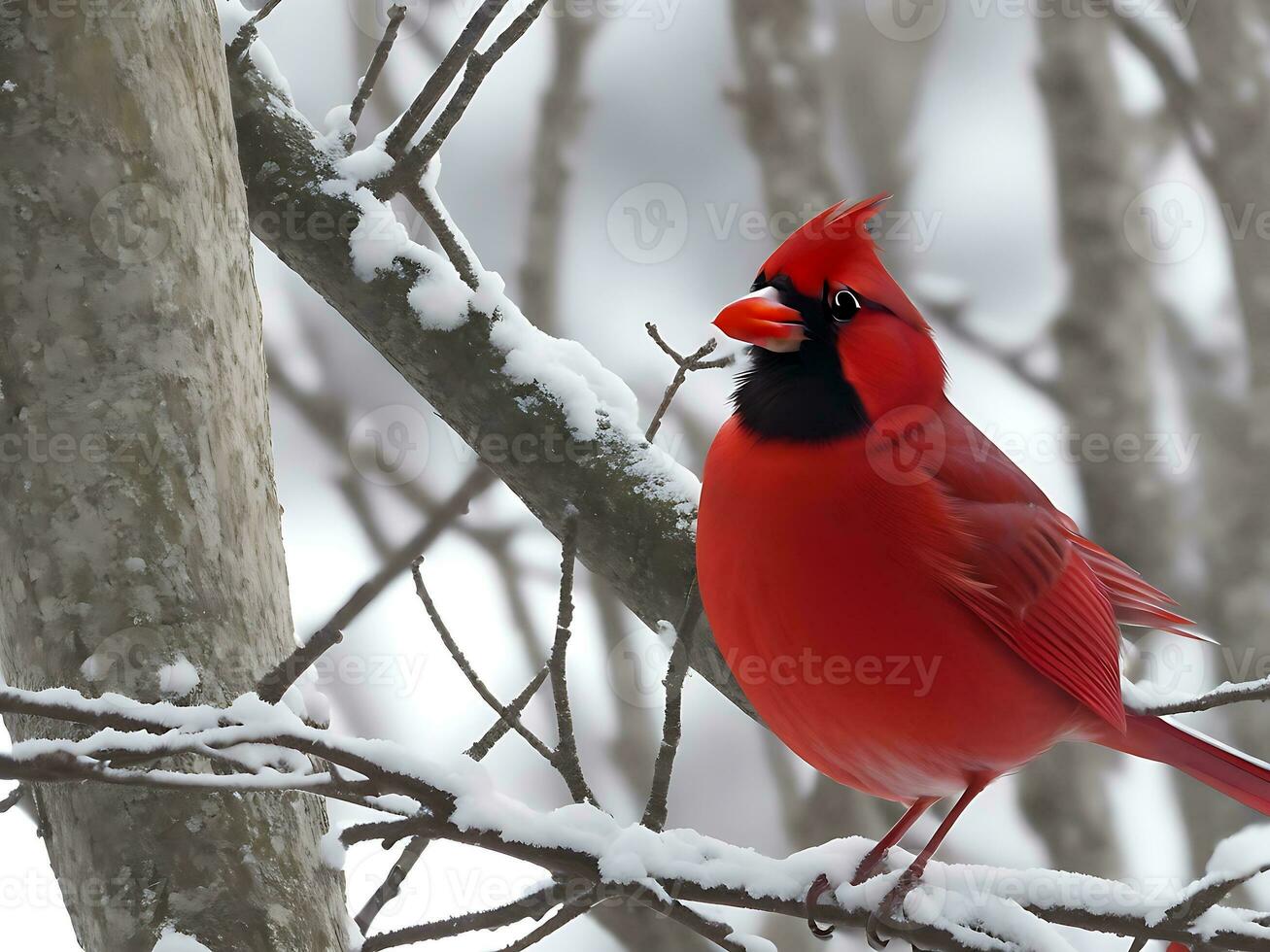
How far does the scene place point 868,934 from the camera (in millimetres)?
1388

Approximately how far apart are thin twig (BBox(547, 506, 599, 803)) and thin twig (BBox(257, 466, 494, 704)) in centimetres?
12

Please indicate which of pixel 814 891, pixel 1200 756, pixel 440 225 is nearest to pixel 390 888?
pixel 814 891

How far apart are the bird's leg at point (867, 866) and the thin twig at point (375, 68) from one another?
119 centimetres

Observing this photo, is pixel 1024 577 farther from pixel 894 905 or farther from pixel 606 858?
pixel 606 858

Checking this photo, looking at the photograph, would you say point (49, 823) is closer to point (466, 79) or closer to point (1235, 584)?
point (466, 79)

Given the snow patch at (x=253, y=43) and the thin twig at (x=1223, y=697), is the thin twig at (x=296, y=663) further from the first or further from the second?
the snow patch at (x=253, y=43)

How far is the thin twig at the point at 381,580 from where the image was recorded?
930 millimetres

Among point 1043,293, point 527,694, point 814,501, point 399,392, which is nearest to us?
point 527,694

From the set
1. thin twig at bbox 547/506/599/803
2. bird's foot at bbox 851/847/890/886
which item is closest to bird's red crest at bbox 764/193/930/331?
thin twig at bbox 547/506/599/803

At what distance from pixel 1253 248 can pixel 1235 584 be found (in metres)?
1.18

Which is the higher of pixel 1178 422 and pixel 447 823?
pixel 1178 422

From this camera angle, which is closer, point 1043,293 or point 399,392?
point 399,392

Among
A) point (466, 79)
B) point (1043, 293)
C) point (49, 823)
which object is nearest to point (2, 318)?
point (49, 823)

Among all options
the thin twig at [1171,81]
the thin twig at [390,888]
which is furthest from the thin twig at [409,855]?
the thin twig at [1171,81]
